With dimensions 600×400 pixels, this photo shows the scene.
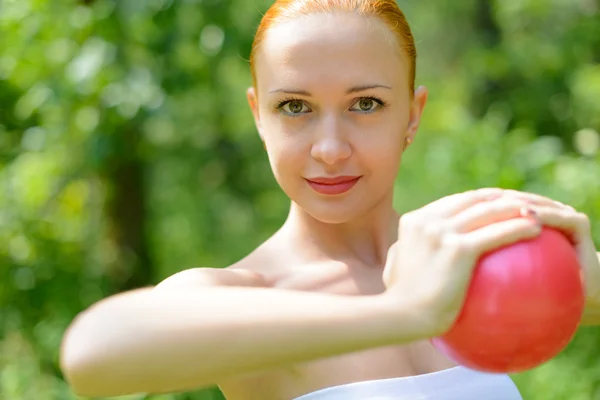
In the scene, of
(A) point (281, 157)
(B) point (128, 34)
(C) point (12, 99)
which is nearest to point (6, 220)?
(C) point (12, 99)

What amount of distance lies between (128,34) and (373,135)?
233cm

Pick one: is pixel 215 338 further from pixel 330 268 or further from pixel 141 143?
pixel 141 143

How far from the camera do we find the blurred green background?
3.51 m

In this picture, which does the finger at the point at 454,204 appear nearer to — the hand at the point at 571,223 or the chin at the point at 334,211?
the hand at the point at 571,223

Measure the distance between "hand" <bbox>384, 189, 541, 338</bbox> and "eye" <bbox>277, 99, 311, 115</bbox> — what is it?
0.37 meters

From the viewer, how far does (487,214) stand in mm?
1108

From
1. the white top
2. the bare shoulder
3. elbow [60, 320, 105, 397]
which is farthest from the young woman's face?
elbow [60, 320, 105, 397]

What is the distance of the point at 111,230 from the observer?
449 centimetres

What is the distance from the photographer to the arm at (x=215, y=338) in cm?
102

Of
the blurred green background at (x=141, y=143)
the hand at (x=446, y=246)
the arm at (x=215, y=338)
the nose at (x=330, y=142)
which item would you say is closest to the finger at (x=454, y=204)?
the hand at (x=446, y=246)

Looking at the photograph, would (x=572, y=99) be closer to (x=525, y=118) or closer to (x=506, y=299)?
(x=525, y=118)

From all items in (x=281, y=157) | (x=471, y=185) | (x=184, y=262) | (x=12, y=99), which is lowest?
(x=184, y=262)

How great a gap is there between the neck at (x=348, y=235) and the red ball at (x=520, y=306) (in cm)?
46

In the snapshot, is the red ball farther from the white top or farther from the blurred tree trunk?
the blurred tree trunk
